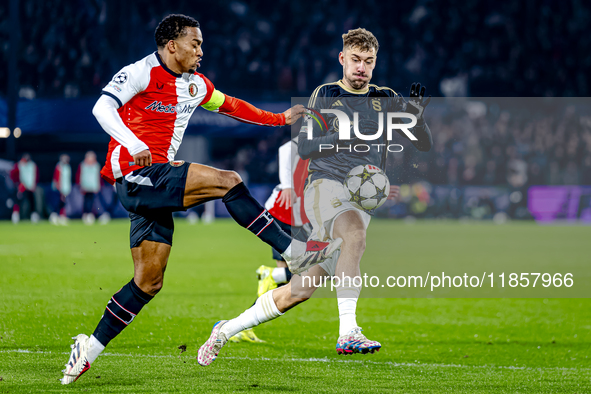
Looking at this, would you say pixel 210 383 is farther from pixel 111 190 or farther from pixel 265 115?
pixel 111 190

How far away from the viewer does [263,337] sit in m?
6.36

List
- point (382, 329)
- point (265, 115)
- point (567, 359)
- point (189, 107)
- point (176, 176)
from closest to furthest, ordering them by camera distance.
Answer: point (176, 176) < point (189, 107) < point (265, 115) < point (567, 359) < point (382, 329)

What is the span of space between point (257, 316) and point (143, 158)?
1.23 metres

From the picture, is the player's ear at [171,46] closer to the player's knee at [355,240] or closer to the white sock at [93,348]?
the player's knee at [355,240]

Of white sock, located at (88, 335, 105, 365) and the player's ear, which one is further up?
the player's ear

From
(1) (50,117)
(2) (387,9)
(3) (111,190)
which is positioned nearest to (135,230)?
(3) (111,190)

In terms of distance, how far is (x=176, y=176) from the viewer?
4293 millimetres

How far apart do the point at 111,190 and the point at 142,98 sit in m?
18.2

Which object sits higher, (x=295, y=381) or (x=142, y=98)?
(x=142, y=98)

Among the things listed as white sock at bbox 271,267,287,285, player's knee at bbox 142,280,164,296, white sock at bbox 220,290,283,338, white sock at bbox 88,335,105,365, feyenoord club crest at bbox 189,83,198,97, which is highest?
feyenoord club crest at bbox 189,83,198,97

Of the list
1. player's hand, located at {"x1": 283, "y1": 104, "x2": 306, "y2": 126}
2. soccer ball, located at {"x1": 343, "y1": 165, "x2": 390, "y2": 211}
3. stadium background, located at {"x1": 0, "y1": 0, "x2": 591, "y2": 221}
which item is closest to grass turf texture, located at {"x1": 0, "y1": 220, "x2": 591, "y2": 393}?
soccer ball, located at {"x1": 343, "y1": 165, "x2": 390, "y2": 211}

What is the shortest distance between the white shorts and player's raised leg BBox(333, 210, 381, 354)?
0.18 ft

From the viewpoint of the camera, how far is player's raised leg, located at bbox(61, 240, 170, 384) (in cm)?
448

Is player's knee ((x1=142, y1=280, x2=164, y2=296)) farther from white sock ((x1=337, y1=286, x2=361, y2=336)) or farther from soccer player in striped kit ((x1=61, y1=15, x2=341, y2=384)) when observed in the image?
white sock ((x1=337, y1=286, x2=361, y2=336))
